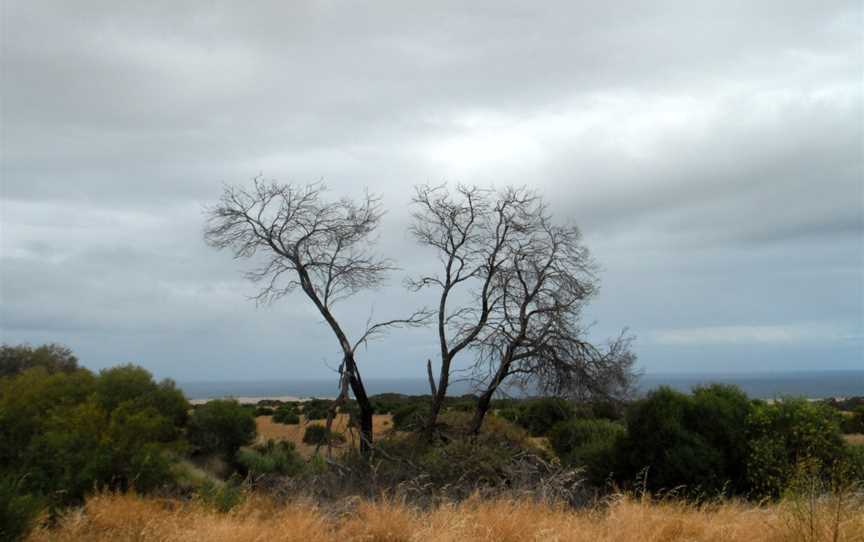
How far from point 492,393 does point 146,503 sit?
824 cm

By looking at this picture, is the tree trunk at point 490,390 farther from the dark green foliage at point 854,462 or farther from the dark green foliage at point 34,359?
the dark green foliage at point 34,359

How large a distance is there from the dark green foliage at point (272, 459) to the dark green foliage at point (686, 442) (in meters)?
8.21

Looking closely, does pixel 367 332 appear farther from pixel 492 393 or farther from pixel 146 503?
pixel 146 503

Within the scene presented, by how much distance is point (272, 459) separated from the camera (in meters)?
21.8

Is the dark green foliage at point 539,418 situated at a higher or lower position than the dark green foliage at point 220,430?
higher

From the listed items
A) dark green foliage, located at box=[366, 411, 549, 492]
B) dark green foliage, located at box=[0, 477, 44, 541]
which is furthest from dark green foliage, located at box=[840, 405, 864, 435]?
dark green foliage, located at box=[0, 477, 44, 541]

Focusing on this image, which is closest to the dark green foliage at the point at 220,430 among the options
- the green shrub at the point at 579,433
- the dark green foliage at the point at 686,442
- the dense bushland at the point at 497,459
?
the dense bushland at the point at 497,459

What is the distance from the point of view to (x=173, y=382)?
29.3 m

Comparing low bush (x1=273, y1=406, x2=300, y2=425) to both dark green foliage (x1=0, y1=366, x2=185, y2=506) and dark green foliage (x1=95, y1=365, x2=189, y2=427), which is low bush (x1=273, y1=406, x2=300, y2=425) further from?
dark green foliage (x1=0, y1=366, x2=185, y2=506)

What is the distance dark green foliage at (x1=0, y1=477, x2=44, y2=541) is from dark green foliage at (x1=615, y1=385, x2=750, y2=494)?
1017 cm

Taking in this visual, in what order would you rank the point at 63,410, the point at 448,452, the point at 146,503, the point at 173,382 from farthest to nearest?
the point at 173,382 < the point at 63,410 < the point at 448,452 < the point at 146,503

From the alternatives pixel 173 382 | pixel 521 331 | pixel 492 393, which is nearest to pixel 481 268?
pixel 521 331

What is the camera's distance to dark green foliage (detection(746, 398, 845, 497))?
44.0 ft

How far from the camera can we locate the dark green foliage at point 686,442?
44.1 ft
